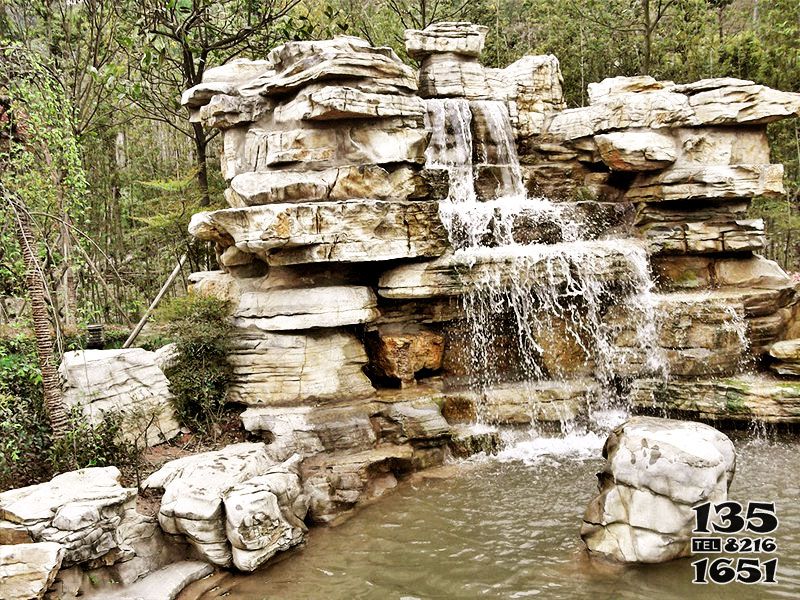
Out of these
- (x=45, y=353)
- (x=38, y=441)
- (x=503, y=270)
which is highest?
(x=503, y=270)

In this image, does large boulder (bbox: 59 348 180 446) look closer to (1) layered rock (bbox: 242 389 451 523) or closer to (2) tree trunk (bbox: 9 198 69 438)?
(2) tree trunk (bbox: 9 198 69 438)

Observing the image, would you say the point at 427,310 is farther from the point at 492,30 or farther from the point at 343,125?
the point at 492,30

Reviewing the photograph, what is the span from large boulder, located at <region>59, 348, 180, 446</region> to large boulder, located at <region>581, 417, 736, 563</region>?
5.37 meters

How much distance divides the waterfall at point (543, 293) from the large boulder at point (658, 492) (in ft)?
12.0

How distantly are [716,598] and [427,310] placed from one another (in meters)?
5.39

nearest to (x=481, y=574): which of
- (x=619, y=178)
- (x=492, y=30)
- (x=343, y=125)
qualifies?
(x=343, y=125)

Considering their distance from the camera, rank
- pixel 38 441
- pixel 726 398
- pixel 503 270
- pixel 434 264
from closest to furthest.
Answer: pixel 38 441 → pixel 726 398 → pixel 434 264 → pixel 503 270

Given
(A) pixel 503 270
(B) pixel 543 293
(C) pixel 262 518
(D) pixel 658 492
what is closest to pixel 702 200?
(B) pixel 543 293

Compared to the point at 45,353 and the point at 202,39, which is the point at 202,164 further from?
the point at 45,353

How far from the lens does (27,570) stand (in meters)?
4.77

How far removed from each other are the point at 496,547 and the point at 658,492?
1.70 m

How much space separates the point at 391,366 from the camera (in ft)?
29.2

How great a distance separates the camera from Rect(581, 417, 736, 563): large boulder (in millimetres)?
5312
